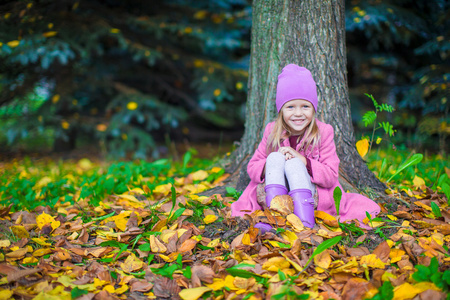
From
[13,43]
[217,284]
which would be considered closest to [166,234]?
[217,284]

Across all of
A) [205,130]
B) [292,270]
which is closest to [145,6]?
[205,130]

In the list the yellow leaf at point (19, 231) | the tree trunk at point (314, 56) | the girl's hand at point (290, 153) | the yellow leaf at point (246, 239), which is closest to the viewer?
the yellow leaf at point (246, 239)

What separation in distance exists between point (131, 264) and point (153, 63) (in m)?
4.15

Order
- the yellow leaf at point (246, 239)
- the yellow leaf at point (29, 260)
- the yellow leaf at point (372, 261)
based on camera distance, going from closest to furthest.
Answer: the yellow leaf at point (372, 261)
the yellow leaf at point (29, 260)
the yellow leaf at point (246, 239)

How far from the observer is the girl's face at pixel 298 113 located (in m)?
2.21

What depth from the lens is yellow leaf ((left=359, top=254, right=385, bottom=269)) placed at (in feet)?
5.15

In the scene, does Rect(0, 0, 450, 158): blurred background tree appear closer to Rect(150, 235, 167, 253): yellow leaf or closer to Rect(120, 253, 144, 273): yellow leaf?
Rect(150, 235, 167, 253): yellow leaf

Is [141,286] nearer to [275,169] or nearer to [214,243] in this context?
[214,243]

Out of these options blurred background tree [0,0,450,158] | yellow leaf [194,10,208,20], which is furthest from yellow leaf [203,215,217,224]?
yellow leaf [194,10,208,20]

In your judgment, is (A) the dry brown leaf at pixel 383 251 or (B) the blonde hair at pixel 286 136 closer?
(A) the dry brown leaf at pixel 383 251

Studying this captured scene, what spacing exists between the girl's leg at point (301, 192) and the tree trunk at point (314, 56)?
2.08 feet

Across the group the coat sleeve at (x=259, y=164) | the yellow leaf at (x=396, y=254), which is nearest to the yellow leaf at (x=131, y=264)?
the coat sleeve at (x=259, y=164)

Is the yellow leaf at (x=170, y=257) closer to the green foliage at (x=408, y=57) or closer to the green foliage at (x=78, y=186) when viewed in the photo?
the green foliage at (x=78, y=186)

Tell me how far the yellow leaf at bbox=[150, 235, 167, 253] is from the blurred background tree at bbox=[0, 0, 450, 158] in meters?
3.20
